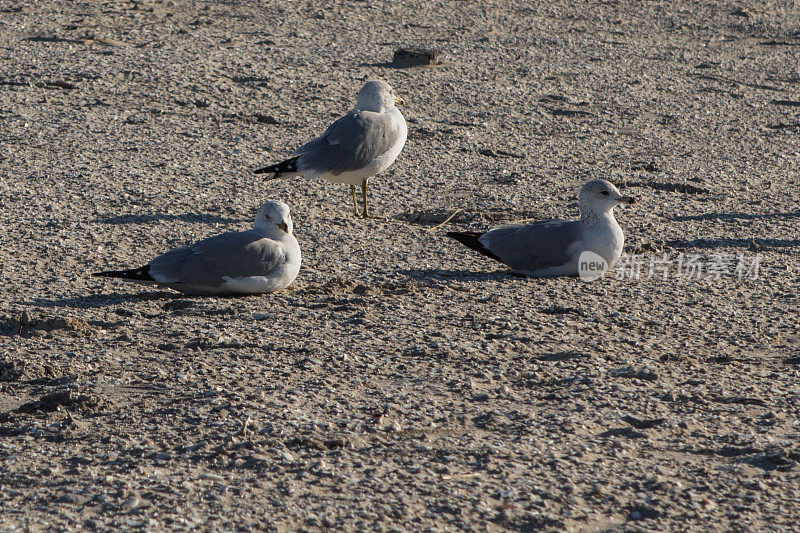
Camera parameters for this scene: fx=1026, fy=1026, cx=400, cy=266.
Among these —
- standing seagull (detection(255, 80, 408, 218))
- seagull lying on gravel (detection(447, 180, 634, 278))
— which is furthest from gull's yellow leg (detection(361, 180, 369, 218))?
seagull lying on gravel (detection(447, 180, 634, 278))

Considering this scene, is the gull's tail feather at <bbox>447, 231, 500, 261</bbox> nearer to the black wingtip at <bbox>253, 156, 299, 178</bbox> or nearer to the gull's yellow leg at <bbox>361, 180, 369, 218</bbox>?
the gull's yellow leg at <bbox>361, 180, 369, 218</bbox>

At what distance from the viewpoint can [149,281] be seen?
576cm

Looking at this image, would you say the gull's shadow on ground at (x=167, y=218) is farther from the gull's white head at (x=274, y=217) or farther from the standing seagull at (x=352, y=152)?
the gull's white head at (x=274, y=217)

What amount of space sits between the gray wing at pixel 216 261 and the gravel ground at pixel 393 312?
0.56ft

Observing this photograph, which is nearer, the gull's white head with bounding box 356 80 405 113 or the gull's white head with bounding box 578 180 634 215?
the gull's white head with bounding box 578 180 634 215

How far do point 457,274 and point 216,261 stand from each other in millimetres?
1583

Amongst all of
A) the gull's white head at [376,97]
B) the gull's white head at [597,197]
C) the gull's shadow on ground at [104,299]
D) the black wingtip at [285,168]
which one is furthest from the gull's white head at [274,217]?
the gull's white head at [376,97]

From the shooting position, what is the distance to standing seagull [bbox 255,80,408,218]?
7.79 m

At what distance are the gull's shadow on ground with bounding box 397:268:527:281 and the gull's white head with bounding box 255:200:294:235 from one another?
2.62ft

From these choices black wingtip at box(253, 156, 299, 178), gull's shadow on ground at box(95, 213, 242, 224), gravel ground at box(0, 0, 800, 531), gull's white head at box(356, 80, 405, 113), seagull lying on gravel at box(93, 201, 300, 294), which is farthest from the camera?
gull's white head at box(356, 80, 405, 113)

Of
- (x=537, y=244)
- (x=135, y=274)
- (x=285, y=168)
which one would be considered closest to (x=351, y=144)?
(x=285, y=168)

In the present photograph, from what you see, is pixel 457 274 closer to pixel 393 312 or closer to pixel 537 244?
pixel 537 244

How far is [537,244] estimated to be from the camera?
6445 millimetres

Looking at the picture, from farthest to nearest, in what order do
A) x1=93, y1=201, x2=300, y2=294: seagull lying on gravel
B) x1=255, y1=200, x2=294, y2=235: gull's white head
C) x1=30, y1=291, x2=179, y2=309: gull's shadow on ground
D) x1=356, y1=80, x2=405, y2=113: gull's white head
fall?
1. x1=356, y1=80, x2=405, y2=113: gull's white head
2. x1=255, y1=200, x2=294, y2=235: gull's white head
3. x1=93, y1=201, x2=300, y2=294: seagull lying on gravel
4. x1=30, y1=291, x2=179, y2=309: gull's shadow on ground
